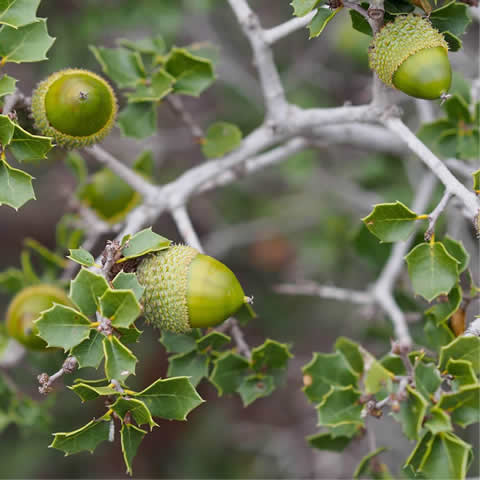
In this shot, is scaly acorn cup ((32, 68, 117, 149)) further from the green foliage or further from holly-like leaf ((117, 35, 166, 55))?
the green foliage

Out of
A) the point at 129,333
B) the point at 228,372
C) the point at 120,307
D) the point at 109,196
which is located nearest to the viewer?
the point at 120,307

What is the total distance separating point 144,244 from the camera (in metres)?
1.87

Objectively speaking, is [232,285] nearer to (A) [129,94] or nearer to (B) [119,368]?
(B) [119,368]

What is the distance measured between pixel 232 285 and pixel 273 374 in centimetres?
66

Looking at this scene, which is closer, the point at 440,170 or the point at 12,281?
the point at 440,170

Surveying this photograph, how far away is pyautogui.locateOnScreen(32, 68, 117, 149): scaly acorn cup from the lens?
2.01 meters

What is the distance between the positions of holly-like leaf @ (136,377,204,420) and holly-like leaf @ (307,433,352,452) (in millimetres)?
740

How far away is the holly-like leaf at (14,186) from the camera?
77.3 inches

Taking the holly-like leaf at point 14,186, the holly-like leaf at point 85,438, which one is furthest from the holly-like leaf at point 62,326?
the holly-like leaf at point 14,186

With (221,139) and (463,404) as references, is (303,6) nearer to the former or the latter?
(221,139)

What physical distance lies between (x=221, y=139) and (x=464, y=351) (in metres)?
1.30

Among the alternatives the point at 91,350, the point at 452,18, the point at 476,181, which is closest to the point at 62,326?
the point at 91,350

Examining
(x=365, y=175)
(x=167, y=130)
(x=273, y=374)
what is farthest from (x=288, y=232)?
(x=273, y=374)

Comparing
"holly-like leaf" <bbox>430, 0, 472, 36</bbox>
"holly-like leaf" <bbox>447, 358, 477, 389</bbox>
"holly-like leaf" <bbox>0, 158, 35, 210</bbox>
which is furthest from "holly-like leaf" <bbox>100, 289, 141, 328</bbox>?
"holly-like leaf" <bbox>430, 0, 472, 36</bbox>
